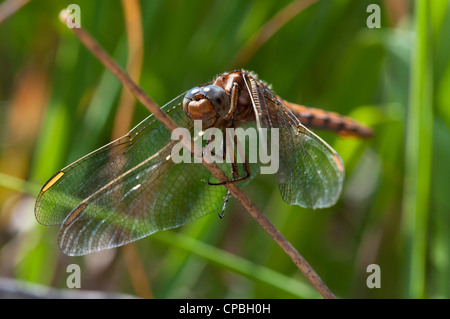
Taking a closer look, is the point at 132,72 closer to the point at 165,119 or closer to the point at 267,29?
the point at 267,29

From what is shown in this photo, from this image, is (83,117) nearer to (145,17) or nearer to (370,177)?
(145,17)

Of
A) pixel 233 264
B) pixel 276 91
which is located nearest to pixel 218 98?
pixel 233 264

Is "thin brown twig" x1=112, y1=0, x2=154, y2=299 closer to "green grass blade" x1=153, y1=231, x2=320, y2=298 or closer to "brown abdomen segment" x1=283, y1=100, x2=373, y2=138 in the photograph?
"green grass blade" x1=153, y1=231, x2=320, y2=298

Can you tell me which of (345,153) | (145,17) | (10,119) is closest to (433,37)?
(345,153)

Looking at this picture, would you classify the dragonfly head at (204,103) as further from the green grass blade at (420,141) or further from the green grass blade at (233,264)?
the green grass blade at (420,141)

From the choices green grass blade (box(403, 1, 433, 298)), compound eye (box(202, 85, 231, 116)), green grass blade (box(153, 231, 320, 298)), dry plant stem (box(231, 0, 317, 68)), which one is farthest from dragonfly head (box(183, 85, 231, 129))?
dry plant stem (box(231, 0, 317, 68))

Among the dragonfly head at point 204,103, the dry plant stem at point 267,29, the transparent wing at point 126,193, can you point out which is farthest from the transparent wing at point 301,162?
the dry plant stem at point 267,29
